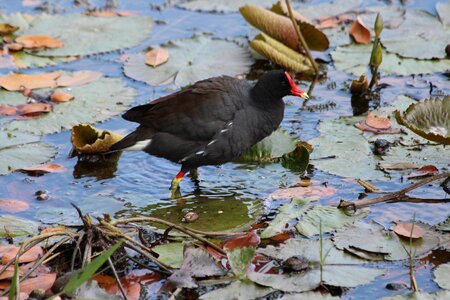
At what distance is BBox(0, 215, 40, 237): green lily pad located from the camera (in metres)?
4.58

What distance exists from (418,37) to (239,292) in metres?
3.86

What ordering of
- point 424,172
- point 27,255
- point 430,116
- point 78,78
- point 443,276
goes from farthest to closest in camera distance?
point 78,78 → point 424,172 → point 430,116 → point 27,255 → point 443,276

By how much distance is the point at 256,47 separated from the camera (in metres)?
6.82

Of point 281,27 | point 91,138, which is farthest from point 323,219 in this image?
point 281,27

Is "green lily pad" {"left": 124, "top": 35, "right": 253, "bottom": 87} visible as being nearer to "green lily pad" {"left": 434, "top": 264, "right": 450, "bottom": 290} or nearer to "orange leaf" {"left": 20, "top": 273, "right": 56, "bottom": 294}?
"orange leaf" {"left": 20, "top": 273, "right": 56, "bottom": 294}

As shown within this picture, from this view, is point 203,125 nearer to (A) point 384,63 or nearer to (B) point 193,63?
(B) point 193,63

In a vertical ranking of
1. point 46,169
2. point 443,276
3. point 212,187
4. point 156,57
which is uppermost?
point 156,57

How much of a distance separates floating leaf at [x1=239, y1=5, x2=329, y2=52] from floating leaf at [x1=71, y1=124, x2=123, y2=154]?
187cm

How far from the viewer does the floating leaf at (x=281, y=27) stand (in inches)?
271

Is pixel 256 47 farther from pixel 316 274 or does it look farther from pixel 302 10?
pixel 316 274

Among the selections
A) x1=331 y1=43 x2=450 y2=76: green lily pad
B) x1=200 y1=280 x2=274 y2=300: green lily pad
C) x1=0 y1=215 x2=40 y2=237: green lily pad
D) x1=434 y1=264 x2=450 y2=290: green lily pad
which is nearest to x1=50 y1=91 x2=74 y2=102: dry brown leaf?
x1=0 y1=215 x2=40 y2=237: green lily pad

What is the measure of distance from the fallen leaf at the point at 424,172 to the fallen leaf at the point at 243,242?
1357mm

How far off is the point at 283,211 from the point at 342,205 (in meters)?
0.34

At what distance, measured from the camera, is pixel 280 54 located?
22.3 ft
